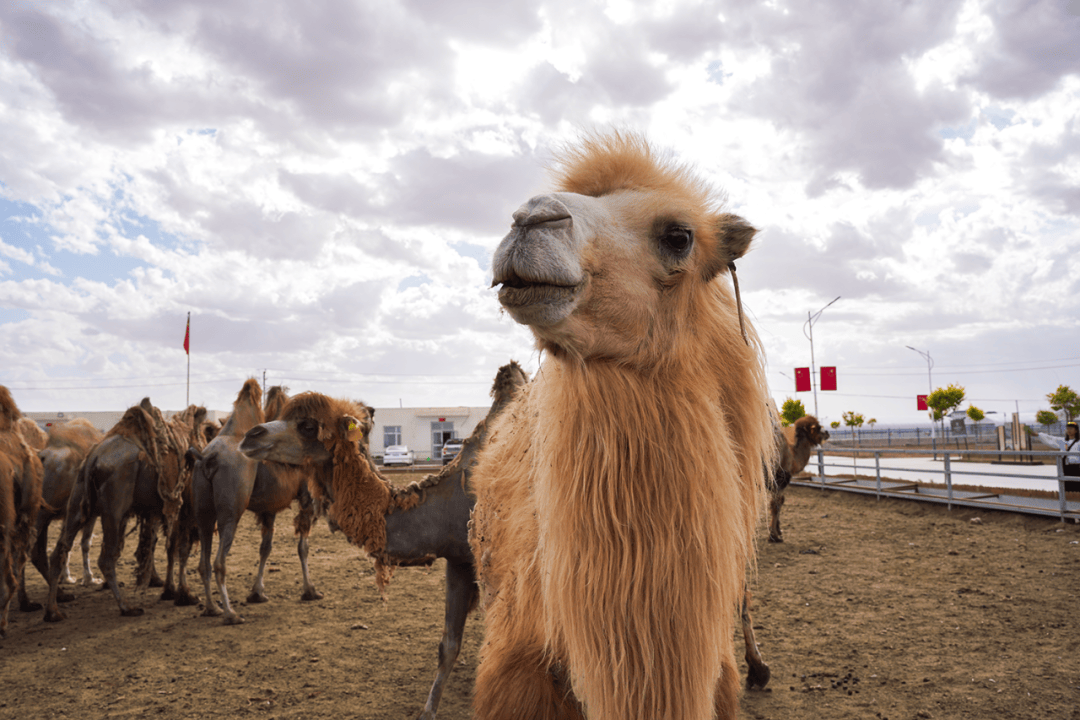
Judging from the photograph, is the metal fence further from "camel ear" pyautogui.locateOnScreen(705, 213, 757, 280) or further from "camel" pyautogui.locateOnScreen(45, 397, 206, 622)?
"camel" pyautogui.locateOnScreen(45, 397, 206, 622)

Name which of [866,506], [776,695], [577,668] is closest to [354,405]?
[577,668]

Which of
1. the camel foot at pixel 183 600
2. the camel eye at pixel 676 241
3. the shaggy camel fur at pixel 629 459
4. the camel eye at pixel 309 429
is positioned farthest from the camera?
the camel foot at pixel 183 600

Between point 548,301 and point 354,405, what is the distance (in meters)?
4.06

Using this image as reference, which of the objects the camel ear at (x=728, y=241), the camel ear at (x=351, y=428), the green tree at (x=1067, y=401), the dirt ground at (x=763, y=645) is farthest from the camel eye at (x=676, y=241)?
the green tree at (x=1067, y=401)

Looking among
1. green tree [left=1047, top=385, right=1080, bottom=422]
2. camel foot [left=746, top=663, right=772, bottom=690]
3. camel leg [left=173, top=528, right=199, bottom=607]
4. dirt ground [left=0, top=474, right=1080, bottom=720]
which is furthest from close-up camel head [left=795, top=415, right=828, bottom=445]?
green tree [left=1047, top=385, right=1080, bottom=422]

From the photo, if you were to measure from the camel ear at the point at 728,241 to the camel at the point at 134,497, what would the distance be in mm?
8064

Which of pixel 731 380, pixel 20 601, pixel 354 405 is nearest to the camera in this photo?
pixel 731 380

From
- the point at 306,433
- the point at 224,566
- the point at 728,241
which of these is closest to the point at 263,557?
the point at 224,566

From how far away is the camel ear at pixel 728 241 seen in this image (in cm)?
213

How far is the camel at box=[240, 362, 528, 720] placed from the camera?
455cm

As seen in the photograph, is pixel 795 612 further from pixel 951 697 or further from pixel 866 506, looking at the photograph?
pixel 866 506

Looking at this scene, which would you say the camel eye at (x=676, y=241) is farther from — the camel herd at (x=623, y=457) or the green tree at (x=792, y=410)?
the green tree at (x=792, y=410)

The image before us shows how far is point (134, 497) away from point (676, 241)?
8.41 metres

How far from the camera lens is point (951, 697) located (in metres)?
4.70
